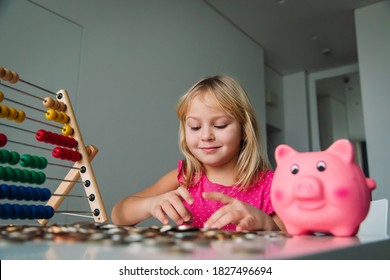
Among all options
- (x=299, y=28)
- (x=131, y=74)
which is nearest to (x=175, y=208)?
(x=131, y=74)

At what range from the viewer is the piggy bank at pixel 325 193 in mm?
450

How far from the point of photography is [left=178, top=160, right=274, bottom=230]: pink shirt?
109 cm

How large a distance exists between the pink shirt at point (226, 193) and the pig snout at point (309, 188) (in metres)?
0.64

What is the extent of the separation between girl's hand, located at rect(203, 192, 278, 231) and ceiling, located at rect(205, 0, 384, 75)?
10.7ft

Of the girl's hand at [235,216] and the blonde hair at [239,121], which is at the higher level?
the blonde hair at [239,121]

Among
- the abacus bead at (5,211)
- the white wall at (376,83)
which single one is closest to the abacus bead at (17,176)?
the abacus bead at (5,211)

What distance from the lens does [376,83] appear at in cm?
354

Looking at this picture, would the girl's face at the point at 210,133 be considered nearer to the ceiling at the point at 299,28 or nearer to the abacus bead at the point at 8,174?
the abacus bead at the point at 8,174

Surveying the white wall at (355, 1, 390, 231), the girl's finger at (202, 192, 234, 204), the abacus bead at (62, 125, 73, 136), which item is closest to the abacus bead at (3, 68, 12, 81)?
the abacus bead at (62, 125, 73, 136)

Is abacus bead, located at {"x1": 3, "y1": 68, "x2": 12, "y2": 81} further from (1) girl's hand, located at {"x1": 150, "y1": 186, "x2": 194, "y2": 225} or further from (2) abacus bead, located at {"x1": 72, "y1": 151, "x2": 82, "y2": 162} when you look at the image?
(1) girl's hand, located at {"x1": 150, "y1": 186, "x2": 194, "y2": 225}

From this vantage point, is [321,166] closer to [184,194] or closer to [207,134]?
[184,194]

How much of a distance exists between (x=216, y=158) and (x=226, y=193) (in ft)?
0.46

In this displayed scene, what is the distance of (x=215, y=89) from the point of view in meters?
1.11

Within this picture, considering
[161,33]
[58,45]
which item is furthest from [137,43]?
[58,45]
